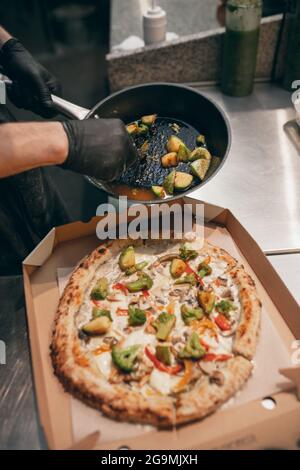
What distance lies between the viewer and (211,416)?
47.6 inches

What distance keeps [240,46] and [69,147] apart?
1.28 m

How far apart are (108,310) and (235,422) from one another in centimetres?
55

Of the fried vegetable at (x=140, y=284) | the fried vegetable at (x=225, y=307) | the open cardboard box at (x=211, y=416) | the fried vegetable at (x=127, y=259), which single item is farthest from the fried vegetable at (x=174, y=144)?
the fried vegetable at (x=225, y=307)

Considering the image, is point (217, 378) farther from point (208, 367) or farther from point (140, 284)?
point (140, 284)

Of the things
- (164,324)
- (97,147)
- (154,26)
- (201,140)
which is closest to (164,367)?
(164,324)

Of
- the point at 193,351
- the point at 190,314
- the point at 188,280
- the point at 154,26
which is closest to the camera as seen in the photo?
the point at 193,351

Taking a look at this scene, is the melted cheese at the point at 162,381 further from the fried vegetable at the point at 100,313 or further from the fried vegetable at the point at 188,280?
the fried vegetable at the point at 188,280

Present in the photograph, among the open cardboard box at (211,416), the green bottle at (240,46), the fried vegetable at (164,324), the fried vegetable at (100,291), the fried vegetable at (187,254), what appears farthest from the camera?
the green bottle at (240,46)

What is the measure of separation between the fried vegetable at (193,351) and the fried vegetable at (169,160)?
73 centimetres

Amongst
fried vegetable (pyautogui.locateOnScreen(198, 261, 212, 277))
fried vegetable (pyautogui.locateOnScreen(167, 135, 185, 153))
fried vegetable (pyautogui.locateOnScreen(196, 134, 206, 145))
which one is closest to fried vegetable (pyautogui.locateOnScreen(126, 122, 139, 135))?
fried vegetable (pyautogui.locateOnScreen(167, 135, 185, 153))

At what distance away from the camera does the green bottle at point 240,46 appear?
82.0 inches

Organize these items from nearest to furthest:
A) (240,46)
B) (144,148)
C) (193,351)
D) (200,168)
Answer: (193,351) < (200,168) < (144,148) < (240,46)

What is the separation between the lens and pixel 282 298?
4.67ft
